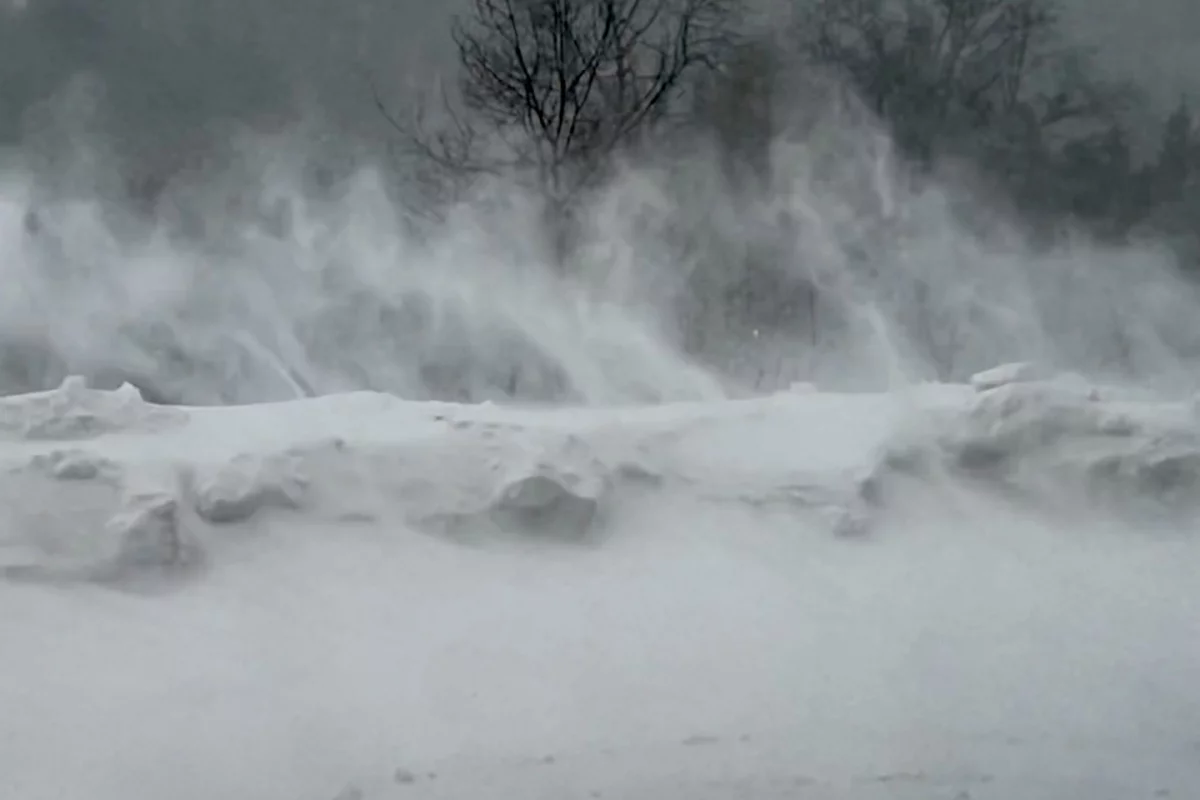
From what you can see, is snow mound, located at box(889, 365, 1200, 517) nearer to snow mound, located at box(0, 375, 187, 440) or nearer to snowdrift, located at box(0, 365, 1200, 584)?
snowdrift, located at box(0, 365, 1200, 584)

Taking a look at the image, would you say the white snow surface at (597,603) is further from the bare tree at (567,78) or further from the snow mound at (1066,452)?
the bare tree at (567,78)

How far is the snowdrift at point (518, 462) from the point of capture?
65.9 inches

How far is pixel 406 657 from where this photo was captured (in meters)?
1.51

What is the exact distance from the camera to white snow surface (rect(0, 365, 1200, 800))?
1.41 metres

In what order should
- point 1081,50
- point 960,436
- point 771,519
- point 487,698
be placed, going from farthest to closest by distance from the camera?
point 1081,50 → point 960,436 → point 771,519 → point 487,698

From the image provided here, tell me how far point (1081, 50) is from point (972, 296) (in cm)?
64

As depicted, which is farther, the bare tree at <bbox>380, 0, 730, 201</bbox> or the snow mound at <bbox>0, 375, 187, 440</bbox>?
the bare tree at <bbox>380, 0, 730, 201</bbox>

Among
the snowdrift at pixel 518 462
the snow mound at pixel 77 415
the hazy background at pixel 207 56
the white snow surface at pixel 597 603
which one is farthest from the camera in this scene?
the hazy background at pixel 207 56

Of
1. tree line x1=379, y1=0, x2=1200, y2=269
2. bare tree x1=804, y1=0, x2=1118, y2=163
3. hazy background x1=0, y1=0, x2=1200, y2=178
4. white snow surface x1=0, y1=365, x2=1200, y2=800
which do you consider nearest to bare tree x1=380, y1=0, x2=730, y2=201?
tree line x1=379, y1=0, x2=1200, y2=269

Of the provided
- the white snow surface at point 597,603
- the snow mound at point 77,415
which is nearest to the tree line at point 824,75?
the white snow surface at point 597,603

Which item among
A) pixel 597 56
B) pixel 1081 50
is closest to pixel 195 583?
pixel 597 56

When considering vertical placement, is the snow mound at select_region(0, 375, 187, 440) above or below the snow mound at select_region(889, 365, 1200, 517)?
above

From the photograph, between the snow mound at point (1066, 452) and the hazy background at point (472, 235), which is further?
the hazy background at point (472, 235)

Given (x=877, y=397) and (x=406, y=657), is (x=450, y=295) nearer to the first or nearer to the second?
(x=877, y=397)
